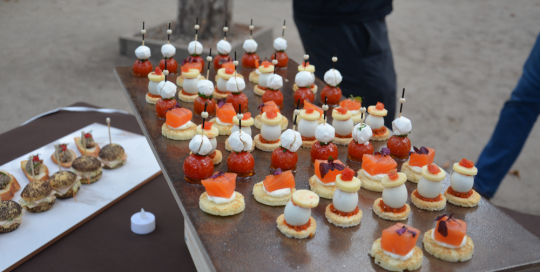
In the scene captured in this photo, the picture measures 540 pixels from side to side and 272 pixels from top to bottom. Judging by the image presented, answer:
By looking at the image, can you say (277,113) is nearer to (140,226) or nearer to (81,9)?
(140,226)

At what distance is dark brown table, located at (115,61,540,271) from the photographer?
1181mm

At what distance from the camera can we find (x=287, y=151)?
5.25 feet

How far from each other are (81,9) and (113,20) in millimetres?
903

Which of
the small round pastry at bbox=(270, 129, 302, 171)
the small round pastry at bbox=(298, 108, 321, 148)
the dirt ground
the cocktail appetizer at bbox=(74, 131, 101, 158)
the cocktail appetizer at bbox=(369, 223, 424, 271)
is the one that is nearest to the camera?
the cocktail appetizer at bbox=(369, 223, 424, 271)

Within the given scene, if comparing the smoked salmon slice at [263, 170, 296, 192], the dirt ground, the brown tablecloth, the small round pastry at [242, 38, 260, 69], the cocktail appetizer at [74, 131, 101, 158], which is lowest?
the dirt ground

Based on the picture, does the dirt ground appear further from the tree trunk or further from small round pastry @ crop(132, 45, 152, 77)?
small round pastry @ crop(132, 45, 152, 77)

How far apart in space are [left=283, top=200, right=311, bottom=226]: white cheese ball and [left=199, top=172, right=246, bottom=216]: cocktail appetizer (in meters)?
0.17

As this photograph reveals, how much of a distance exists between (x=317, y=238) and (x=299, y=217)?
0.28 ft

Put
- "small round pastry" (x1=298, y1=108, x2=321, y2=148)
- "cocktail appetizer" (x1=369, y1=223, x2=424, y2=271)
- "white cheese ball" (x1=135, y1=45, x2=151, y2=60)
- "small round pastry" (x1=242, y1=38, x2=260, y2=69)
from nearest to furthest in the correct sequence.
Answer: "cocktail appetizer" (x1=369, y1=223, x2=424, y2=271) < "small round pastry" (x1=298, y1=108, x2=321, y2=148) < "white cheese ball" (x1=135, y1=45, x2=151, y2=60) < "small round pastry" (x1=242, y1=38, x2=260, y2=69)

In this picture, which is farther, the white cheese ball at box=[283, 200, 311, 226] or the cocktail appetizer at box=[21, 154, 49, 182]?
the cocktail appetizer at box=[21, 154, 49, 182]

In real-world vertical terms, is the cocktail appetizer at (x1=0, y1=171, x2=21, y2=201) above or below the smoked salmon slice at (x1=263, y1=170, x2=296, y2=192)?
below

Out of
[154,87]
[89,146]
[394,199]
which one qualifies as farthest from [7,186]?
[394,199]

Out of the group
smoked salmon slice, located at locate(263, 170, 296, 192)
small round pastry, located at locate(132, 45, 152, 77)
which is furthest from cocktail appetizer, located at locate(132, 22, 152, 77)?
smoked salmon slice, located at locate(263, 170, 296, 192)

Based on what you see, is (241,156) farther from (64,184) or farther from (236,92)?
(64,184)
